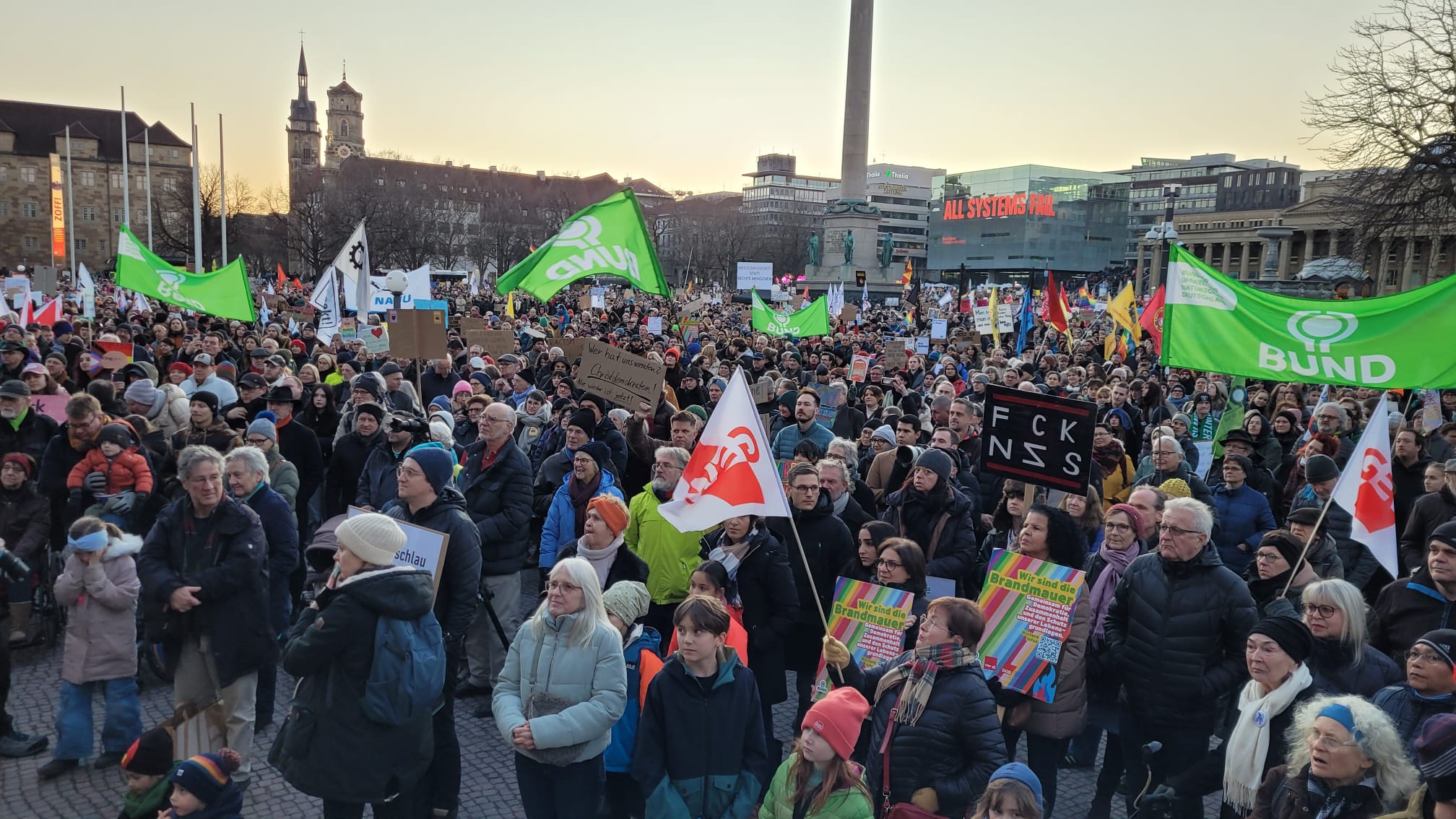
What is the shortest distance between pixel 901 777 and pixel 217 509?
338cm

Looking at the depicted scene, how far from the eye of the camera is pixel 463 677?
6535mm

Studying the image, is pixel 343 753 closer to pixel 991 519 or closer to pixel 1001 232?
pixel 991 519

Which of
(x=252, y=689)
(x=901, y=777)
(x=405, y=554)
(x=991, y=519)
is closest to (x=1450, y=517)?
(x=991, y=519)

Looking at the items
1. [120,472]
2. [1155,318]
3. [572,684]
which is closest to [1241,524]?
[572,684]

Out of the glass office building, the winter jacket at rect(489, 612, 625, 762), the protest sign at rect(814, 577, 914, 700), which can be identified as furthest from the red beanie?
the glass office building

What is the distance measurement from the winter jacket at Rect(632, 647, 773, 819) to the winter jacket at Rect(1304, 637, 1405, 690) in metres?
2.30

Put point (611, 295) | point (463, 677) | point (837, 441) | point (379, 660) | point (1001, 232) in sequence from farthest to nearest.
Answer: point (1001, 232), point (611, 295), point (837, 441), point (463, 677), point (379, 660)

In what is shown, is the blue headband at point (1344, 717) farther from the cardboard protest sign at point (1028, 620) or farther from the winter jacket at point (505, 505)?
the winter jacket at point (505, 505)

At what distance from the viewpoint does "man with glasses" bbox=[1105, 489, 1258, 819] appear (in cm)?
429

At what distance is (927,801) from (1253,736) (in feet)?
4.35

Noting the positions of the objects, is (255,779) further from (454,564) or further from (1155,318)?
(1155,318)

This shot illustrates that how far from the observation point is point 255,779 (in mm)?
5160

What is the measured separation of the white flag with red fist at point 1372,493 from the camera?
16.8 ft

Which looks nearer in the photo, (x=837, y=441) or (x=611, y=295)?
(x=837, y=441)
